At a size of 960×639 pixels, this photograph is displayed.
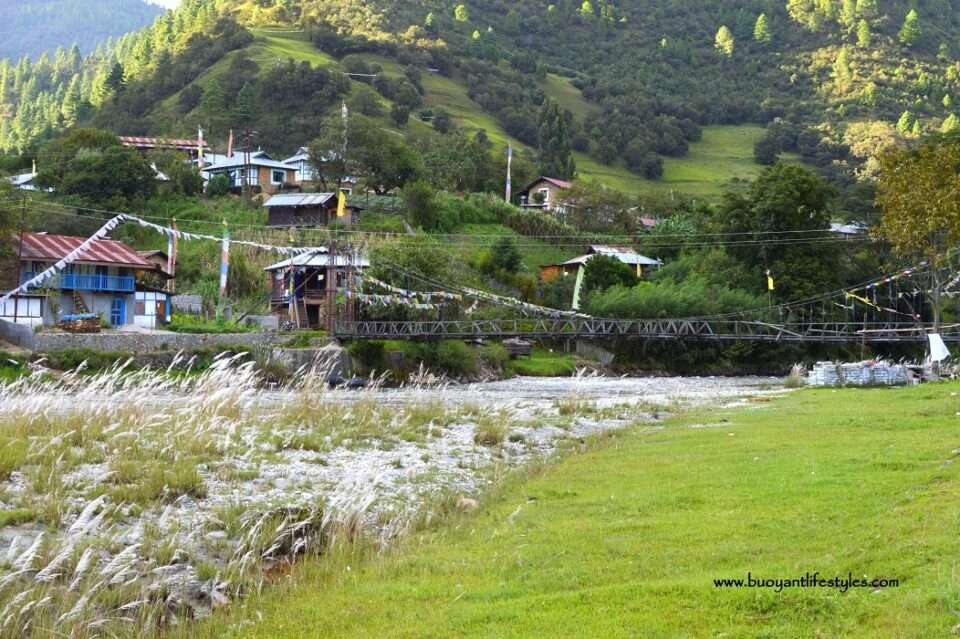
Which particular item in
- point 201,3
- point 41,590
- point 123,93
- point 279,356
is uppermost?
point 201,3

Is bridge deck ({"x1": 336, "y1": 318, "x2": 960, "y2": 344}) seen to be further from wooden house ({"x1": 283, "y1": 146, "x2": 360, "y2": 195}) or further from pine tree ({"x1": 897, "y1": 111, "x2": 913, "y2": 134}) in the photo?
pine tree ({"x1": 897, "y1": 111, "x2": 913, "y2": 134})

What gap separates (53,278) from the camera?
144 feet

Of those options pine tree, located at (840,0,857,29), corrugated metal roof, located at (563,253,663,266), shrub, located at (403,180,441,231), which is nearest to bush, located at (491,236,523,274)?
corrugated metal roof, located at (563,253,663,266)

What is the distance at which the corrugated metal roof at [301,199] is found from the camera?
2510 inches

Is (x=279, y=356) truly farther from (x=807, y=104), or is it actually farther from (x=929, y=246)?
(x=807, y=104)

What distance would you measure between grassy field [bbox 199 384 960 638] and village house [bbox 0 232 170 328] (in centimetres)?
3542

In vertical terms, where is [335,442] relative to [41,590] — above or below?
below

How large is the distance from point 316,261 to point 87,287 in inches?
424

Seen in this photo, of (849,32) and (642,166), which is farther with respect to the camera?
(849,32)

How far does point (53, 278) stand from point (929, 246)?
1399 inches

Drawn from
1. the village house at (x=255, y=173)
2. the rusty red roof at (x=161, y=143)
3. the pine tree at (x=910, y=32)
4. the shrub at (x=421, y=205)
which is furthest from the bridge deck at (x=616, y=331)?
the pine tree at (x=910, y=32)

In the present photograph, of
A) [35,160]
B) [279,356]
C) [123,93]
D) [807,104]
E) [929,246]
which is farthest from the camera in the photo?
[807,104]

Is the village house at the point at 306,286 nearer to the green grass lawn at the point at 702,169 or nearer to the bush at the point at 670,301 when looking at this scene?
the bush at the point at 670,301

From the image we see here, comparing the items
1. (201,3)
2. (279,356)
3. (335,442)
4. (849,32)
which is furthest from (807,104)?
(335,442)
